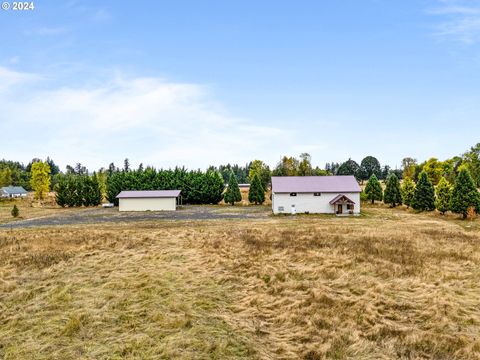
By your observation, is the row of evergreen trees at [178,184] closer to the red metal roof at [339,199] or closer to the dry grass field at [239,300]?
the red metal roof at [339,199]

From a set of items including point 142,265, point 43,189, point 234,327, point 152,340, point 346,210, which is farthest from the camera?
point 43,189

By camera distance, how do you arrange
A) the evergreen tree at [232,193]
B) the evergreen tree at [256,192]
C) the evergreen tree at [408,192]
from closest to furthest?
the evergreen tree at [408,192], the evergreen tree at [256,192], the evergreen tree at [232,193]

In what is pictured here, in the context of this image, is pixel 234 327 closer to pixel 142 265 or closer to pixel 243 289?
pixel 243 289

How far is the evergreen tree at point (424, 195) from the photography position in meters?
40.2

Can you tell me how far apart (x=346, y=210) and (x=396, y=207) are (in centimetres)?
1265

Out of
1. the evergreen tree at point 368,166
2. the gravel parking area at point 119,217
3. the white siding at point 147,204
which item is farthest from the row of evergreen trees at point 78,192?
the evergreen tree at point 368,166

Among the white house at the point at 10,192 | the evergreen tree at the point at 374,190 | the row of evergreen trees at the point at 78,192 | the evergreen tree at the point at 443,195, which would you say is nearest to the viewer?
the evergreen tree at the point at 443,195

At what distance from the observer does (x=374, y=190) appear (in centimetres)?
5591

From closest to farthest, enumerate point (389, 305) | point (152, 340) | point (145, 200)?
point (152, 340)
point (389, 305)
point (145, 200)

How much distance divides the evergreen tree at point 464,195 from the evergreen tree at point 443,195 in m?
2.20

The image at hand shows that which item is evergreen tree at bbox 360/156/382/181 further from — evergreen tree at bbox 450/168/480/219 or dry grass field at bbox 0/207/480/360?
dry grass field at bbox 0/207/480/360

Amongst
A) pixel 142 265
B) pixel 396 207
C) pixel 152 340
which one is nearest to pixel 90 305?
pixel 152 340

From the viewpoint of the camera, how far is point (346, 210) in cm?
4112

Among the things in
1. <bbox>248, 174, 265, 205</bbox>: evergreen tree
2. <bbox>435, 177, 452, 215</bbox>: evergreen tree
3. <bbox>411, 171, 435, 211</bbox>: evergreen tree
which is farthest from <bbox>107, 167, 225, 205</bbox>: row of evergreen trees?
<bbox>435, 177, 452, 215</bbox>: evergreen tree
